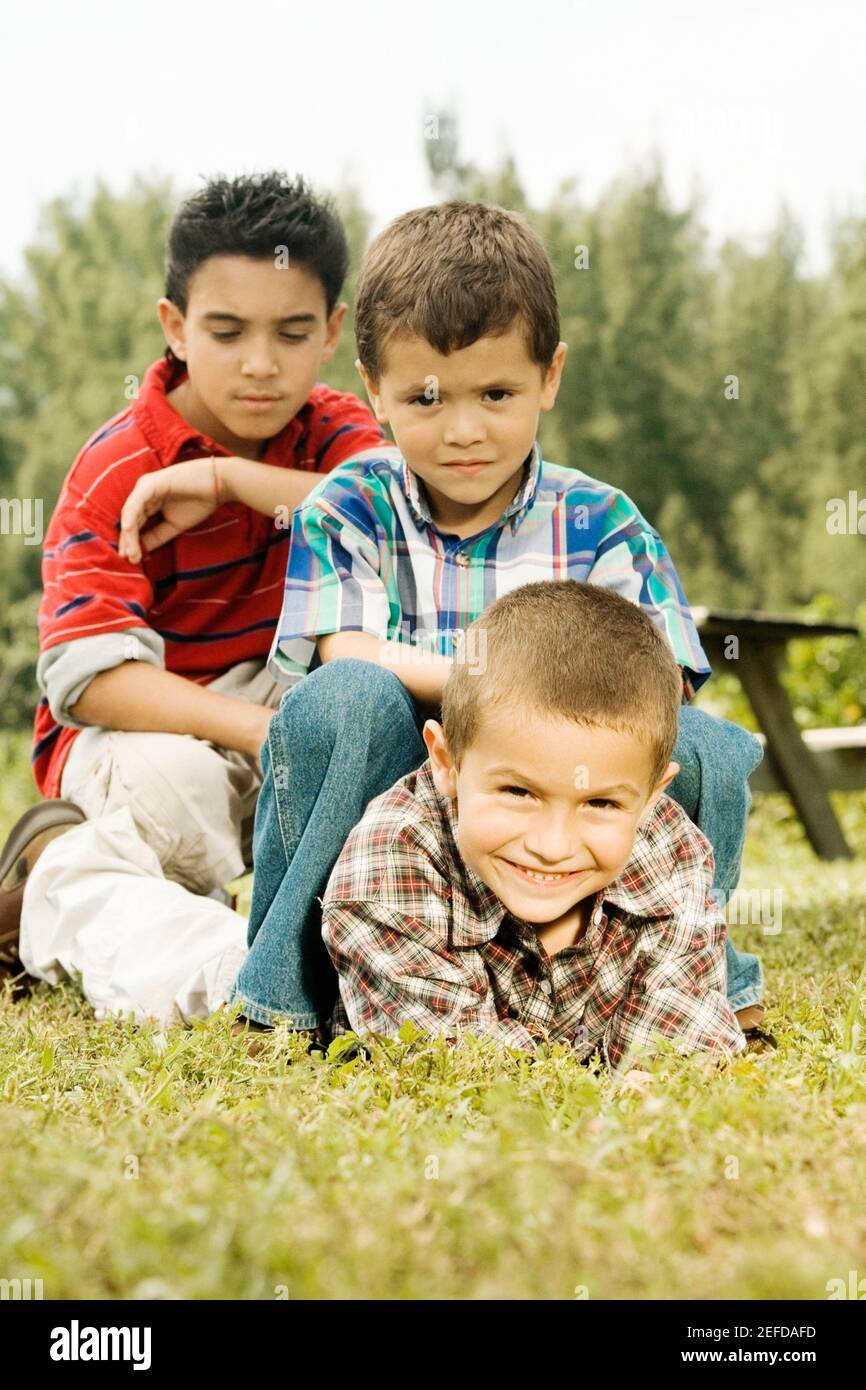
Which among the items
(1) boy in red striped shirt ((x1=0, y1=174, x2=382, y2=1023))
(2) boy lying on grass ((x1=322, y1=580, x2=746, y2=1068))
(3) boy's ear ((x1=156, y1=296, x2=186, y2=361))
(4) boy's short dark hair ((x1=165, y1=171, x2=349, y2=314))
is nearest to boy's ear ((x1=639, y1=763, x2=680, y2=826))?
(2) boy lying on grass ((x1=322, y1=580, x2=746, y2=1068))

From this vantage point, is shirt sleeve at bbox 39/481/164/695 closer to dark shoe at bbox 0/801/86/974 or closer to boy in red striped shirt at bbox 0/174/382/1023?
boy in red striped shirt at bbox 0/174/382/1023

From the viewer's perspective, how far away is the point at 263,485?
3242 millimetres

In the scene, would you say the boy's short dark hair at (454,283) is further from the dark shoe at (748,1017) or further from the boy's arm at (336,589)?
the dark shoe at (748,1017)

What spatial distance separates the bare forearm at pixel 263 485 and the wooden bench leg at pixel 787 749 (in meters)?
3.52

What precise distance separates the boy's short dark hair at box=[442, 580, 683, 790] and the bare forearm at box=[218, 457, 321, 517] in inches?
42.8

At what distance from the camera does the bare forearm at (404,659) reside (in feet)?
8.08

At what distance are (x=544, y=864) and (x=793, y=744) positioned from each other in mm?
4485

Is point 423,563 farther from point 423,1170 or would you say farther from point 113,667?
point 423,1170

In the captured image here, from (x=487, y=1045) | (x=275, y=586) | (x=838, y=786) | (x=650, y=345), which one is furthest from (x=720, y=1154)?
(x=650, y=345)

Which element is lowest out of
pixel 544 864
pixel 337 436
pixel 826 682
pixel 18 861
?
pixel 826 682

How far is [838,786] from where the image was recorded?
649cm

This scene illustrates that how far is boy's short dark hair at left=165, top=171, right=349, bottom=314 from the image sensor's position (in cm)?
Answer: 336

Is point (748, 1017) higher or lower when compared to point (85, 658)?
lower

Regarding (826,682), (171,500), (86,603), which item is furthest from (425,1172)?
(826,682)
